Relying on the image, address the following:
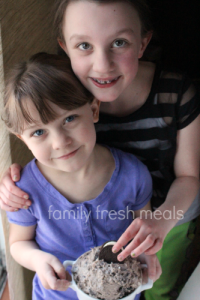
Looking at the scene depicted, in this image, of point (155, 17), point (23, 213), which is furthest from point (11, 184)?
point (155, 17)

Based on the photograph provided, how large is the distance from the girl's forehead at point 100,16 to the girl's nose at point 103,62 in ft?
0.18

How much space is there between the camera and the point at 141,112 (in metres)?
1.00

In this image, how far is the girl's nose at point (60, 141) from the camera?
754mm

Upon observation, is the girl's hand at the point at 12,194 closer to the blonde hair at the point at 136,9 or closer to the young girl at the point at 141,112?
the young girl at the point at 141,112

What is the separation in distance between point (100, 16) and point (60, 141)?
32 centimetres

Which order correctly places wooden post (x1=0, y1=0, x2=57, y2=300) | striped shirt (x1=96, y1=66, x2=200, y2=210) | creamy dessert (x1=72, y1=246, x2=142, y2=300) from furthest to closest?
striped shirt (x1=96, y1=66, x2=200, y2=210), wooden post (x1=0, y1=0, x2=57, y2=300), creamy dessert (x1=72, y1=246, x2=142, y2=300)

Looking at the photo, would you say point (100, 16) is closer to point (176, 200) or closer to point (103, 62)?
point (103, 62)

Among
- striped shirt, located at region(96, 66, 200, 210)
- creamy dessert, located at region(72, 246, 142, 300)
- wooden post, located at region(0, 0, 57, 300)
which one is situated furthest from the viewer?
→ striped shirt, located at region(96, 66, 200, 210)

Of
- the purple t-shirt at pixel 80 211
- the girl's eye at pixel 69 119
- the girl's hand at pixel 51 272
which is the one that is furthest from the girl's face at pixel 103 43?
the girl's hand at pixel 51 272

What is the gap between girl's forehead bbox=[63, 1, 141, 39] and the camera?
2.37 ft

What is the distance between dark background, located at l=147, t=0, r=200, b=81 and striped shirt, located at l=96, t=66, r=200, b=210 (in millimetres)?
173

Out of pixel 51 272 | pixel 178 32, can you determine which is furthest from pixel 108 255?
pixel 178 32

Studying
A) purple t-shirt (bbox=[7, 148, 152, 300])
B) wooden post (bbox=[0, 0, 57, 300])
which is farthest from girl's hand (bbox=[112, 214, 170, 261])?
wooden post (bbox=[0, 0, 57, 300])

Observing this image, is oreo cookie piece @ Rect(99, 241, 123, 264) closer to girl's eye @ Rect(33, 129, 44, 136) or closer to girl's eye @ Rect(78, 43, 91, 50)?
girl's eye @ Rect(33, 129, 44, 136)
